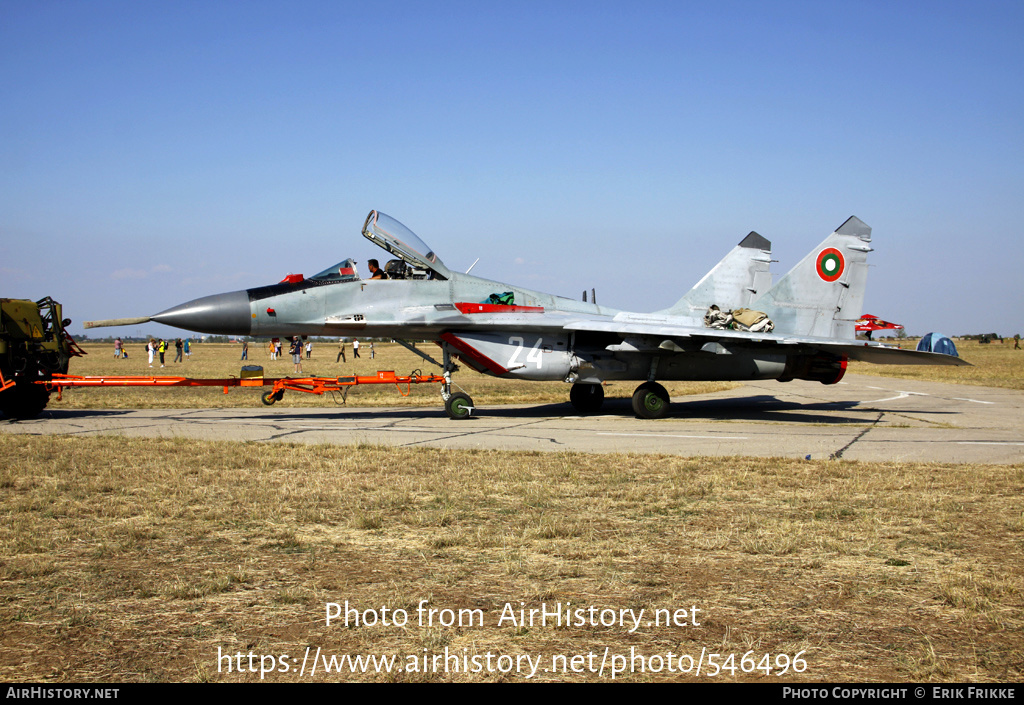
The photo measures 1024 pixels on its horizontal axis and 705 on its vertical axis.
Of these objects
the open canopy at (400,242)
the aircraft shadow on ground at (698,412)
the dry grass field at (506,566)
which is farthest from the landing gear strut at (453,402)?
the dry grass field at (506,566)

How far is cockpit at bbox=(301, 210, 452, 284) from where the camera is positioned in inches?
565

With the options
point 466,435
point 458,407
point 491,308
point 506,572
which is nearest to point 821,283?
point 491,308

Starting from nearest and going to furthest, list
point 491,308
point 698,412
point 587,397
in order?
point 491,308 < point 698,412 < point 587,397

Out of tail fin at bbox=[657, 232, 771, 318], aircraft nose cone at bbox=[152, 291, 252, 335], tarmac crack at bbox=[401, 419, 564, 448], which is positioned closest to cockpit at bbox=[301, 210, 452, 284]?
aircraft nose cone at bbox=[152, 291, 252, 335]

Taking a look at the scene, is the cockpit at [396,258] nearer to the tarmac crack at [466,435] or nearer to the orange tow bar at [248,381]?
the orange tow bar at [248,381]

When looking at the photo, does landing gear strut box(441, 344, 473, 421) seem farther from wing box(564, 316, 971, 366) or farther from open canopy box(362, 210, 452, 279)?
wing box(564, 316, 971, 366)

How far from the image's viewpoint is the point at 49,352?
14.9 meters

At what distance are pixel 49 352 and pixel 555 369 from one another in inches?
406

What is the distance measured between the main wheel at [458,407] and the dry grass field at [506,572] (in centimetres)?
634

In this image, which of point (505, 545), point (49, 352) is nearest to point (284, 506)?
point (505, 545)

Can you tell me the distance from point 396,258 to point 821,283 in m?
9.72

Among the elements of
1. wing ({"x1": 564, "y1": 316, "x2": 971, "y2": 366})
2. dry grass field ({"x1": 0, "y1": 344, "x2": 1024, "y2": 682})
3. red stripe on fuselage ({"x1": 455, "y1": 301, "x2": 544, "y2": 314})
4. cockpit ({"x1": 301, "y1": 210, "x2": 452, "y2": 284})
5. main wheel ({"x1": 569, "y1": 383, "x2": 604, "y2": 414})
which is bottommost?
dry grass field ({"x1": 0, "y1": 344, "x2": 1024, "y2": 682})

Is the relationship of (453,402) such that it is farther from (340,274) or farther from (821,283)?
(821,283)

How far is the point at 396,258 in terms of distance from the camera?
14.8 metres
